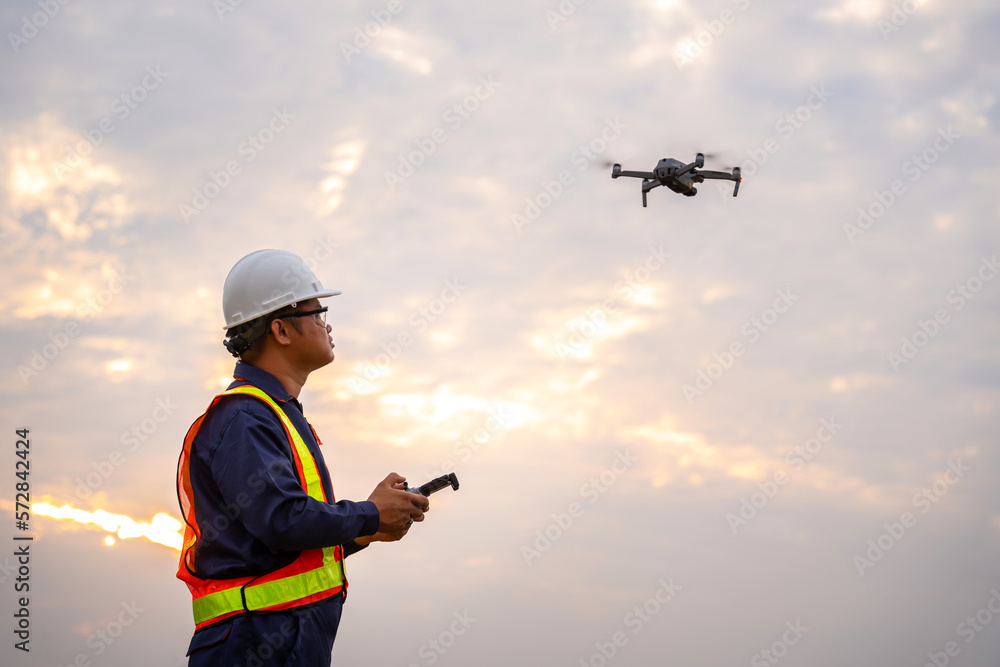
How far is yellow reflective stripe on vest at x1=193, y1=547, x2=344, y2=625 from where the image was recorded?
203 inches

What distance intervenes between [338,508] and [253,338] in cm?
159

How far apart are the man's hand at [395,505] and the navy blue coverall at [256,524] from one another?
0.28 feet

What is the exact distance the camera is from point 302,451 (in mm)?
5500

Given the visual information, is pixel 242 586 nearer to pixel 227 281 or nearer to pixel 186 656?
pixel 186 656

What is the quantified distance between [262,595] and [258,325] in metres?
1.93

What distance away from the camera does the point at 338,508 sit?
5.21 m

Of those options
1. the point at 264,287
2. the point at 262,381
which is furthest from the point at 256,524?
the point at 264,287

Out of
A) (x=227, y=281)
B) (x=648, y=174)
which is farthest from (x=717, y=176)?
(x=227, y=281)

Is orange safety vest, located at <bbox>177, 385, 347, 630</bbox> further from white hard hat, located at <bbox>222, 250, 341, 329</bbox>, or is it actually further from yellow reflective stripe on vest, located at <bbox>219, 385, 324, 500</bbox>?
white hard hat, located at <bbox>222, 250, 341, 329</bbox>

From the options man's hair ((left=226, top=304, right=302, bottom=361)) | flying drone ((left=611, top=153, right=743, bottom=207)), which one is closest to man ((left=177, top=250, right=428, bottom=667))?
man's hair ((left=226, top=304, right=302, bottom=361))

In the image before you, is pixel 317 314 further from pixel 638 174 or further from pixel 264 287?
pixel 638 174

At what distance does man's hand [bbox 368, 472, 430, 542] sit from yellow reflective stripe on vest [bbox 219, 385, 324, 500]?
345 millimetres

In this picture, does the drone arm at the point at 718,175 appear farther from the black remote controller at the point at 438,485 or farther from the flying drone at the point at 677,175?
the black remote controller at the point at 438,485

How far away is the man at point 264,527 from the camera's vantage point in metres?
5.02
